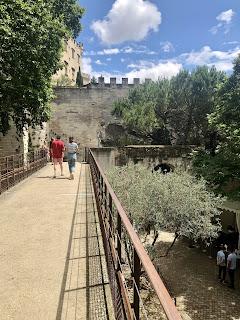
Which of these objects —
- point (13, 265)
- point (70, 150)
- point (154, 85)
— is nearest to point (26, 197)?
point (70, 150)

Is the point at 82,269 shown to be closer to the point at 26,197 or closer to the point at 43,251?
Answer: the point at 43,251

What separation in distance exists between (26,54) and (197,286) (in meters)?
10.9

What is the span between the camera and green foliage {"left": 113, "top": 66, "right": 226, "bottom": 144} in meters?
34.5

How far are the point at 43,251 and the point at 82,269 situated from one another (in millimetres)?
1049

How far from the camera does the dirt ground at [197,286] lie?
11828 millimetres

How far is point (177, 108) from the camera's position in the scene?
118 feet

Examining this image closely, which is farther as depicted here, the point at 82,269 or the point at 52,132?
the point at 52,132

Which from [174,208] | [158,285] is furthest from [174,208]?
[158,285]

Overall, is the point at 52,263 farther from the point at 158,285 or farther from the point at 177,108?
the point at 177,108

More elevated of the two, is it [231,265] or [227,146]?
[227,146]

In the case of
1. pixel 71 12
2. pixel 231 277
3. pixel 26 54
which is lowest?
pixel 231 277

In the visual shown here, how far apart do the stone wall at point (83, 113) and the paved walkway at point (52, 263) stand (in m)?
29.2

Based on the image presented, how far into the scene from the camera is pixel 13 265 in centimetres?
527

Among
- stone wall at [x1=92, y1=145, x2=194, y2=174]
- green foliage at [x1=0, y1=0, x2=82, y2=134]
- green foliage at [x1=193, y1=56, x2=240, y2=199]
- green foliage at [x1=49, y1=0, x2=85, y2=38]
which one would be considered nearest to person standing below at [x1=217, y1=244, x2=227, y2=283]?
green foliage at [x1=193, y1=56, x2=240, y2=199]
